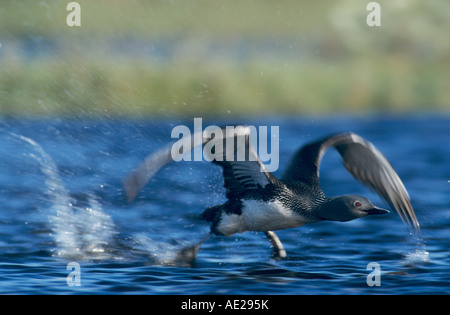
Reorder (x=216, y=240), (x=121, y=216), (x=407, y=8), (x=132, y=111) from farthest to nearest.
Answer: (x=407, y=8)
(x=132, y=111)
(x=121, y=216)
(x=216, y=240)

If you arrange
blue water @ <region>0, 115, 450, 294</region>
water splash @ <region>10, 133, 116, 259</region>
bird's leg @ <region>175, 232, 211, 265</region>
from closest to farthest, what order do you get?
blue water @ <region>0, 115, 450, 294</region>
bird's leg @ <region>175, 232, 211, 265</region>
water splash @ <region>10, 133, 116, 259</region>

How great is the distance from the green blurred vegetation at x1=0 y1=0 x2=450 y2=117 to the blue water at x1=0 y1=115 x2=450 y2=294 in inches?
149

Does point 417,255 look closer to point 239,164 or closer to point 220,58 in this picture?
point 239,164

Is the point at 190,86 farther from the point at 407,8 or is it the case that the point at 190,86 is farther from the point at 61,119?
the point at 407,8

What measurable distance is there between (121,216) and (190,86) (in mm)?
11583

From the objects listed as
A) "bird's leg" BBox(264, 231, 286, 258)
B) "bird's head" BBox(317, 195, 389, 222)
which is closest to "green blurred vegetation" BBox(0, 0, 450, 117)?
"bird's leg" BBox(264, 231, 286, 258)

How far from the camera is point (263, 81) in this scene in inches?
945

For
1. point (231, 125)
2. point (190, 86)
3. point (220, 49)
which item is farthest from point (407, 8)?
point (231, 125)

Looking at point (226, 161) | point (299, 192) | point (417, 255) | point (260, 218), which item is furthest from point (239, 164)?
point (417, 255)

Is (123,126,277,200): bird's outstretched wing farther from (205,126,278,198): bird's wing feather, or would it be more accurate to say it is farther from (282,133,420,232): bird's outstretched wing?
(282,133,420,232): bird's outstretched wing

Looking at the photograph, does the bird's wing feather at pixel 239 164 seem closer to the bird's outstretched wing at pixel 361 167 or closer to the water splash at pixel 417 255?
the bird's outstretched wing at pixel 361 167

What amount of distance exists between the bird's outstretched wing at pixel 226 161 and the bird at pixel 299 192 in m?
0.01

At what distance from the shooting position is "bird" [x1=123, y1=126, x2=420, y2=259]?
330 inches

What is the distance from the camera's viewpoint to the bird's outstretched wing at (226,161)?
739cm
